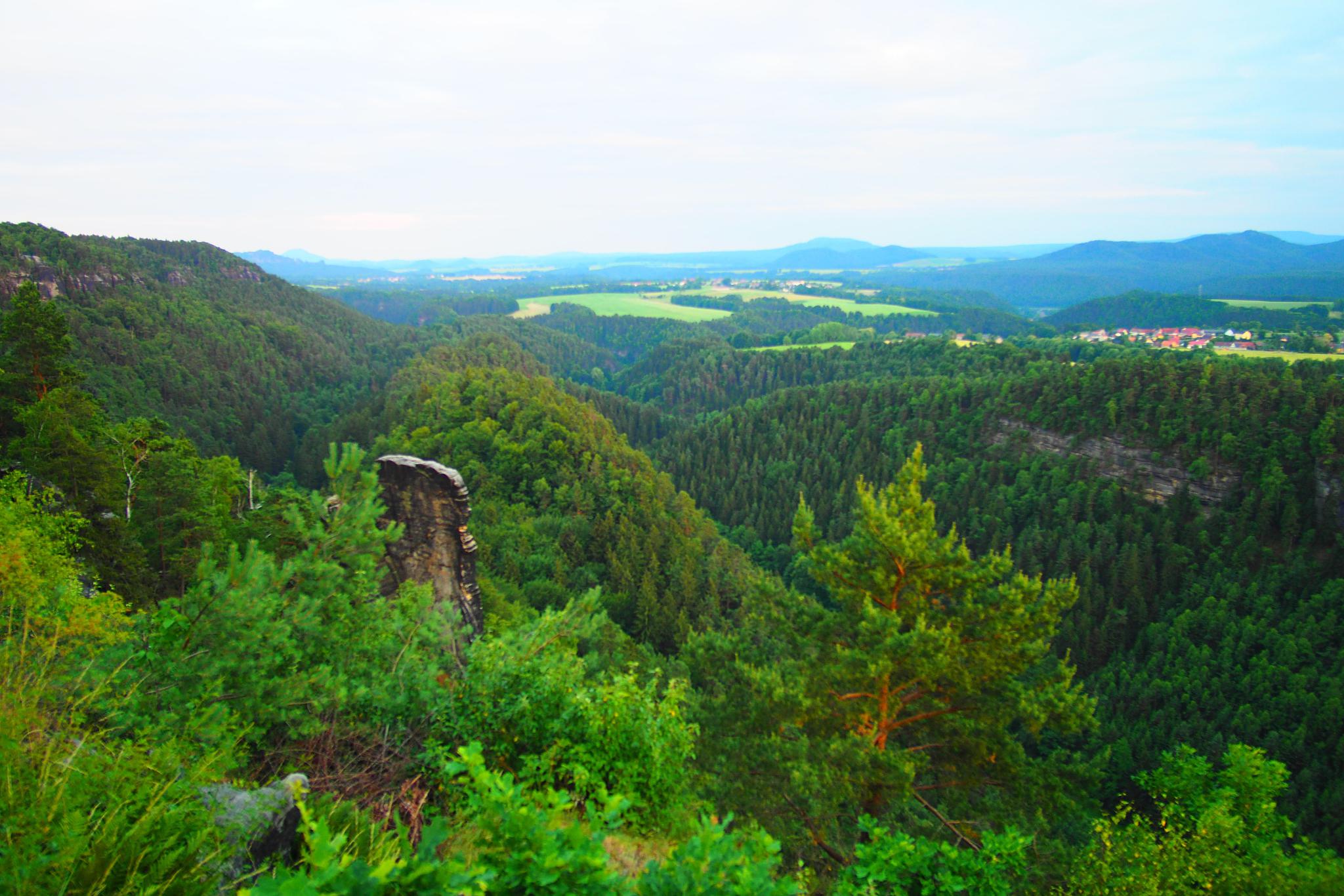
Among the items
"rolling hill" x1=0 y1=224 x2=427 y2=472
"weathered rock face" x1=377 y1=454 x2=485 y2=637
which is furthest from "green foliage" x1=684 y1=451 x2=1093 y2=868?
"rolling hill" x1=0 y1=224 x2=427 y2=472

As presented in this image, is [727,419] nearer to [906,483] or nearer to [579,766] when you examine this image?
[906,483]

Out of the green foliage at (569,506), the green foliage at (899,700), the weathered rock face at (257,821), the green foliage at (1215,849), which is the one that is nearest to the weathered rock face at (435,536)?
the green foliage at (899,700)

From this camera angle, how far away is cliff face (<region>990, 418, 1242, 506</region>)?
75.1 metres

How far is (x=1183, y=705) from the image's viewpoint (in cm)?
5062

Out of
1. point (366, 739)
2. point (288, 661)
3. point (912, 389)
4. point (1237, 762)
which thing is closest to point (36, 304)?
point (288, 661)

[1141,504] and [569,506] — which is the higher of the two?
[569,506]

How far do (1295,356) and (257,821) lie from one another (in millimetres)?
153895

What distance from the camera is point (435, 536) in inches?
717

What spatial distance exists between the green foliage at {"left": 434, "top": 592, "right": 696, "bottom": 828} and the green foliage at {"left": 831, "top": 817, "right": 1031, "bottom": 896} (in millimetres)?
2533

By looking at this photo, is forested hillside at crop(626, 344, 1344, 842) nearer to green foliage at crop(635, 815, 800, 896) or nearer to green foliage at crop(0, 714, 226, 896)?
green foliage at crop(635, 815, 800, 896)

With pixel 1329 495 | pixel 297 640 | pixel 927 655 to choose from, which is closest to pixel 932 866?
pixel 927 655

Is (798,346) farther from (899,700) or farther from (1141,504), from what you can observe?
(899,700)

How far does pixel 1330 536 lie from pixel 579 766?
88.8 meters

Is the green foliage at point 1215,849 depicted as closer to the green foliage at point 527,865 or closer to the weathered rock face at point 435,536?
the green foliage at point 527,865
